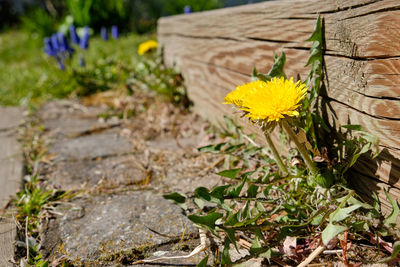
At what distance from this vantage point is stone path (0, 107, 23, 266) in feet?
4.25

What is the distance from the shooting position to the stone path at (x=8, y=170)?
1294 mm

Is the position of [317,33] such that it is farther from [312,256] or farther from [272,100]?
[312,256]

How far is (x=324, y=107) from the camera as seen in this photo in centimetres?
136

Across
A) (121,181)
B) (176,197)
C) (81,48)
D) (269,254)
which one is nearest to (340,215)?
(269,254)

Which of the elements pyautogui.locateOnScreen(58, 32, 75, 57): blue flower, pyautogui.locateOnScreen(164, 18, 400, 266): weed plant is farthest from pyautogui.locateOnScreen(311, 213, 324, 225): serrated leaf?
pyautogui.locateOnScreen(58, 32, 75, 57): blue flower

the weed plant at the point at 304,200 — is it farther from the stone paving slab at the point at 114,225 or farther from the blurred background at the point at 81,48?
the blurred background at the point at 81,48

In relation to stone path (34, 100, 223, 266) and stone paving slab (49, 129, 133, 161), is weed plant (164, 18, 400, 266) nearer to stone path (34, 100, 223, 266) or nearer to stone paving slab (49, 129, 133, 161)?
stone path (34, 100, 223, 266)

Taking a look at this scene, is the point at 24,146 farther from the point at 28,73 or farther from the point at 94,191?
the point at 28,73

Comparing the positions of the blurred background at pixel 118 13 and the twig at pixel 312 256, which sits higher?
the blurred background at pixel 118 13

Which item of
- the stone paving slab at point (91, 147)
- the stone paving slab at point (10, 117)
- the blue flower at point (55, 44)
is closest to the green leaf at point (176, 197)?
the stone paving slab at point (91, 147)

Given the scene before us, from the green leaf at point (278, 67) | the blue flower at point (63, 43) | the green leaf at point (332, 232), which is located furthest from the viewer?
the blue flower at point (63, 43)

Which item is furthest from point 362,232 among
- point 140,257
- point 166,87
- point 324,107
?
point 166,87

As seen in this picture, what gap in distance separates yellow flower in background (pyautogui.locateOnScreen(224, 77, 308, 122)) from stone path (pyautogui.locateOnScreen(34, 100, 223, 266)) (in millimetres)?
522

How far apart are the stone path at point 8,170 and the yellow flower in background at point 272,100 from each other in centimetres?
95
